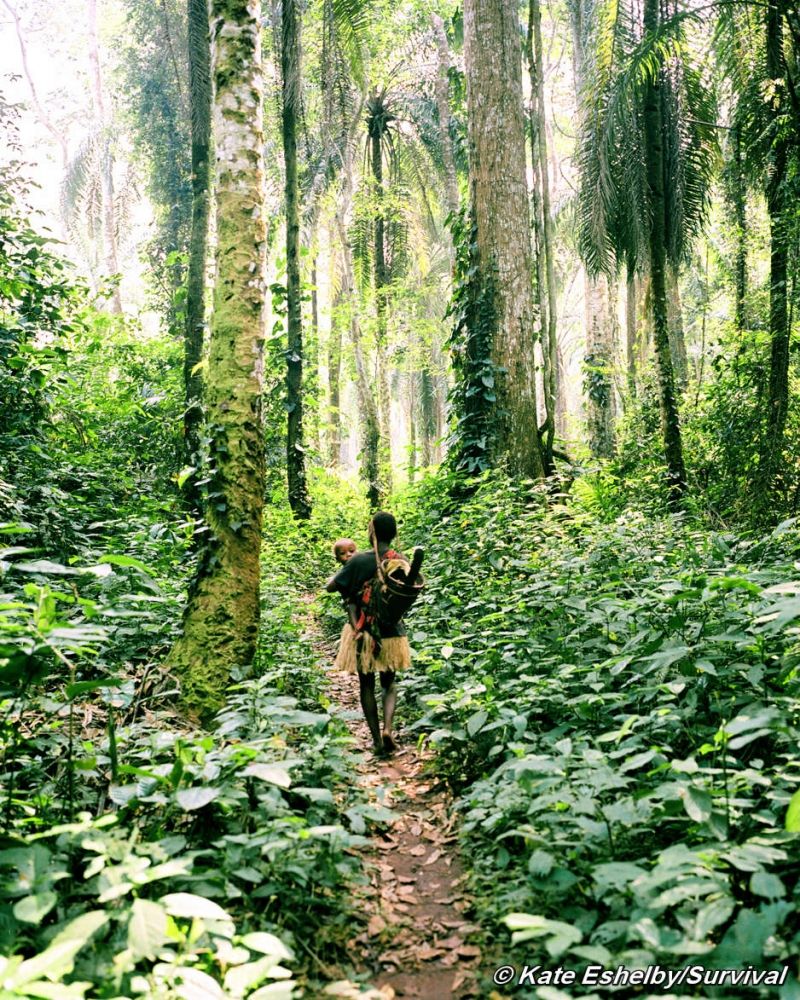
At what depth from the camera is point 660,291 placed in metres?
8.70

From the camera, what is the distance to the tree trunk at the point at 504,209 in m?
8.62

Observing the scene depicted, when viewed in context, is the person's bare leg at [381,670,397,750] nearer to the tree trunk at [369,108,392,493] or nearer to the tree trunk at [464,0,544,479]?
the tree trunk at [464,0,544,479]

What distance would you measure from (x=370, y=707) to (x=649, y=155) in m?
8.06

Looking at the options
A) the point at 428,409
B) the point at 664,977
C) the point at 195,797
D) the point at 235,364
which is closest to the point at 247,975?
the point at 195,797

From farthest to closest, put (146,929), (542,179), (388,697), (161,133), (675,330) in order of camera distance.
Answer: (161,133)
(675,330)
(542,179)
(388,697)
(146,929)

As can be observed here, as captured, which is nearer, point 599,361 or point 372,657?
point 372,657

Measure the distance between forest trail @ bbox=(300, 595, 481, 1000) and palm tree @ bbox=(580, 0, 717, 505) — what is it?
5468mm

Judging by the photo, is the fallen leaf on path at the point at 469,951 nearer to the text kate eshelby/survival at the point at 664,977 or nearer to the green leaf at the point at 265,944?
the text kate eshelby/survival at the point at 664,977

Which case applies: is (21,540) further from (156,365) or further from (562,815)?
(156,365)

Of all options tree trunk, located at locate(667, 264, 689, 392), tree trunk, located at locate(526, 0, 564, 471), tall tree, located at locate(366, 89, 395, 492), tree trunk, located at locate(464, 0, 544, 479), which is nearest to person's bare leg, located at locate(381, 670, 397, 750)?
tree trunk, located at locate(464, 0, 544, 479)

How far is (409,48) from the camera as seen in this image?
19188 millimetres

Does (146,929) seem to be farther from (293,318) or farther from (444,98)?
(444,98)

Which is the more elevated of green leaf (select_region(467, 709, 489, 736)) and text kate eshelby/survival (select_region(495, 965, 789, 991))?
green leaf (select_region(467, 709, 489, 736))

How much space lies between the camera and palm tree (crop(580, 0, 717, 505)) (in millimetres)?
8625
